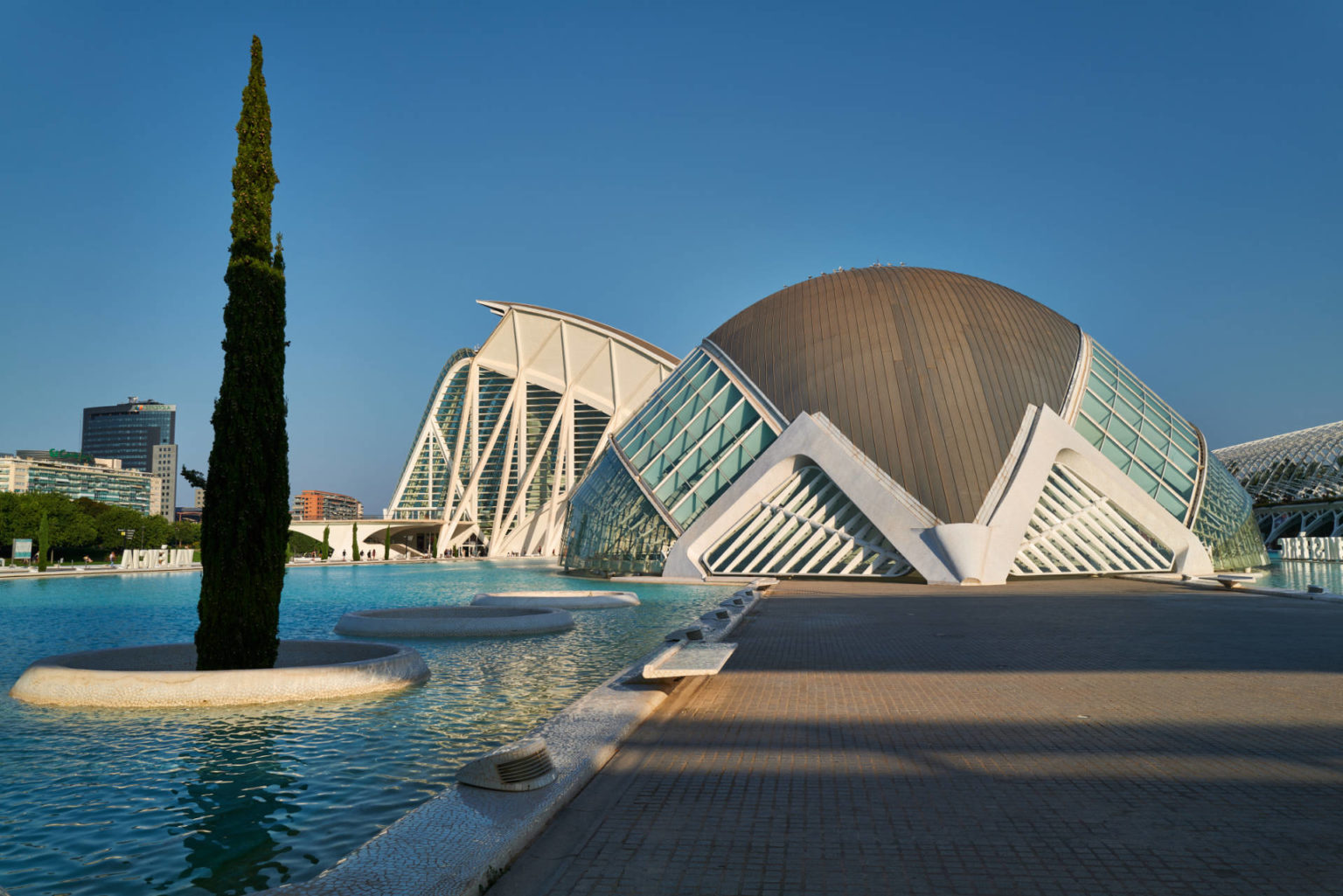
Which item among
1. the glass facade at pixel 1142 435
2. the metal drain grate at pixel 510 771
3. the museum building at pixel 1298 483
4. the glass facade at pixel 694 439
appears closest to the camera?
the metal drain grate at pixel 510 771

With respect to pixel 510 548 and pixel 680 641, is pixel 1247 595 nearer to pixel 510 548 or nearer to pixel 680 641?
pixel 680 641

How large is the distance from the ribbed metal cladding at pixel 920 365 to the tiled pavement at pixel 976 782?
18.2m

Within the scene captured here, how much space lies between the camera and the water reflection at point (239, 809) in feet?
14.5

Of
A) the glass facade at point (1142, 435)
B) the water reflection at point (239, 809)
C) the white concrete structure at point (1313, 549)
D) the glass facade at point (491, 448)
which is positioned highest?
the glass facade at point (491, 448)

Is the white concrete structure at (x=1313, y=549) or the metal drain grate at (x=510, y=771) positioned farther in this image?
the white concrete structure at (x=1313, y=549)

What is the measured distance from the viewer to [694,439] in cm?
3322

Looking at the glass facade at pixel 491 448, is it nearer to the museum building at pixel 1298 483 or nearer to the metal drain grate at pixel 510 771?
the museum building at pixel 1298 483

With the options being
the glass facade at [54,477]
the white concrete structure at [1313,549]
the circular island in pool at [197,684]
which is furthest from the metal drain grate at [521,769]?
the glass facade at [54,477]

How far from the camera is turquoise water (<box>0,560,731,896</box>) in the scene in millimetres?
4586

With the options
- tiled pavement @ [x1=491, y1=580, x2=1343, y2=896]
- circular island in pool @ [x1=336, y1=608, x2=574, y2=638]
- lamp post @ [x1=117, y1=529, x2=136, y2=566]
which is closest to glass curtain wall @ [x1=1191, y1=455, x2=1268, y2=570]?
tiled pavement @ [x1=491, y1=580, x2=1343, y2=896]

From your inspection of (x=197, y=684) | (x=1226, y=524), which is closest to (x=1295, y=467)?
(x=1226, y=524)

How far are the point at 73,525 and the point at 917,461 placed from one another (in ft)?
207

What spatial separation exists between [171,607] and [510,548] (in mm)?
55350

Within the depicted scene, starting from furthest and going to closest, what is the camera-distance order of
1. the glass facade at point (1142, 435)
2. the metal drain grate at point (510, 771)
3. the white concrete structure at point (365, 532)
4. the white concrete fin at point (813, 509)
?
the white concrete structure at point (365, 532) → the glass facade at point (1142, 435) → the white concrete fin at point (813, 509) → the metal drain grate at point (510, 771)
